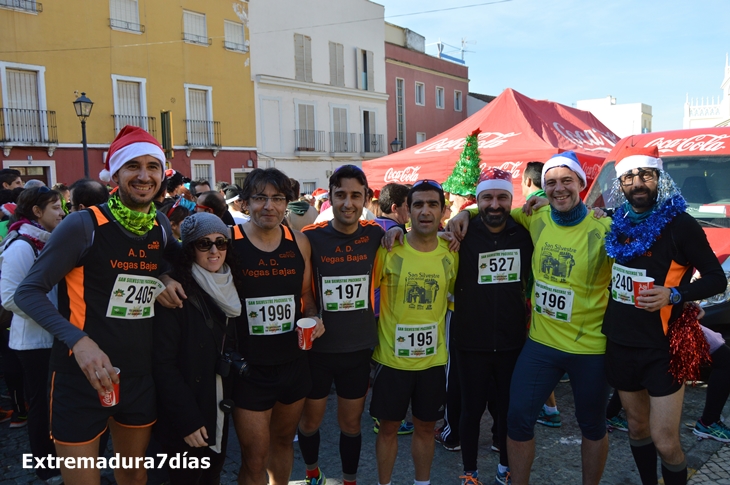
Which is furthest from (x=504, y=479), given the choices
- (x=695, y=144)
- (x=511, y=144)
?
(x=511, y=144)

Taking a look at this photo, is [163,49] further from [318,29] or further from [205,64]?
[318,29]

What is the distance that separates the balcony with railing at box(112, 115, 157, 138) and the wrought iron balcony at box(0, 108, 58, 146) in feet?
7.06

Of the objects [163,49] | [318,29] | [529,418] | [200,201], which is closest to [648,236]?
[529,418]

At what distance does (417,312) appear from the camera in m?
3.24

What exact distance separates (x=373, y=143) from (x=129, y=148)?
Answer: 28.3 meters

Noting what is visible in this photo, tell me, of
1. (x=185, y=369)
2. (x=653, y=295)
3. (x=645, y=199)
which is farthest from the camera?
(x=645, y=199)

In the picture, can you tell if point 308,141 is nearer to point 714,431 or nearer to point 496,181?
point 496,181

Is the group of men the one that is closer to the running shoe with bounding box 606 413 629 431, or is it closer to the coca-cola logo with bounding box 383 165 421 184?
the running shoe with bounding box 606 413 629 431

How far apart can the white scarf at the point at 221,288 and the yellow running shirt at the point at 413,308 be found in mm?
958

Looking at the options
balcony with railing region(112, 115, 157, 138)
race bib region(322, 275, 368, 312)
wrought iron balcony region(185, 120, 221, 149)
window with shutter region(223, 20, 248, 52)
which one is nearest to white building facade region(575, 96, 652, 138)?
window with shutter region(223, 20, 248, 52)

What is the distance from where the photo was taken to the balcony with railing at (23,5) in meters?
16.4

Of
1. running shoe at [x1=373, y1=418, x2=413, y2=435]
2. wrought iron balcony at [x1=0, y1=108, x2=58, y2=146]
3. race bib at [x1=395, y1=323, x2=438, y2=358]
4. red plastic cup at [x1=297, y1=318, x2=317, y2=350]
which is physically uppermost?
wrought iron balcony at [x1=0, y1=108, x2=58, y2=146]

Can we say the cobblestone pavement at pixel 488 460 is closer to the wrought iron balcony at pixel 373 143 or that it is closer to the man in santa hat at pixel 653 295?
the man in santa hat at pixel 653 295

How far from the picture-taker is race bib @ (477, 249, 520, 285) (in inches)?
133
